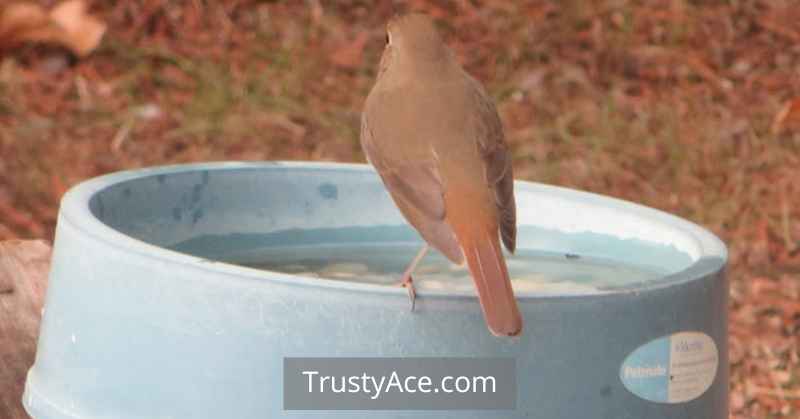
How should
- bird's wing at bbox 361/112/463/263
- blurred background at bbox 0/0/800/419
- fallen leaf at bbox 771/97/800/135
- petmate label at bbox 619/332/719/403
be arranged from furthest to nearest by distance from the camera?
fallen leaf at bbox 771/97/800/135 → blurred background at bbox 0/0/800/419 → bird's wing at bbox 361/112/463/263 → petmate label at bbox 619/332/719/403

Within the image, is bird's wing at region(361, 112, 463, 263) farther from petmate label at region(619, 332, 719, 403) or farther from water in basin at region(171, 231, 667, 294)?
petmate label at region(619, 332, 719, 403)

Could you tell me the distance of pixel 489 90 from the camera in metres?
6.38

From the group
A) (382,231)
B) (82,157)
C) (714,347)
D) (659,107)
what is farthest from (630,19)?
(714,347)

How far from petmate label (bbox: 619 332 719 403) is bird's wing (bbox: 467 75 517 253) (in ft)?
1.27

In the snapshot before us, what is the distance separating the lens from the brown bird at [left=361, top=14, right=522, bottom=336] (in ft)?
9.18

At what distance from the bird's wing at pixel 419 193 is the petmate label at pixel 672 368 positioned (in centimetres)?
39

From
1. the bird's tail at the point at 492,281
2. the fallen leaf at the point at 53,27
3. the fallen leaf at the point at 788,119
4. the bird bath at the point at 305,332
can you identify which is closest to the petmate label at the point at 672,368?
the bird bath at the point at 305,332

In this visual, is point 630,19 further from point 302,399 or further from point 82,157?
point 302,399

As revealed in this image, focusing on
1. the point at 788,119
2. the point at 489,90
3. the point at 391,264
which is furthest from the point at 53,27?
the point at 391,264

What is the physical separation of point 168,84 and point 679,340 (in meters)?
4.11

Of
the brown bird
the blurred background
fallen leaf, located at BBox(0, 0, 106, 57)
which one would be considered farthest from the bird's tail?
fallen leaf, located at BBox(0, 0, 106, 57)

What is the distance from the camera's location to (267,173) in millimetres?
3275

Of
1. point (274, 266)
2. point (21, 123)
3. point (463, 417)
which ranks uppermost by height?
point (463, 417)

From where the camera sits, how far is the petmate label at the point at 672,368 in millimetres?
2479
